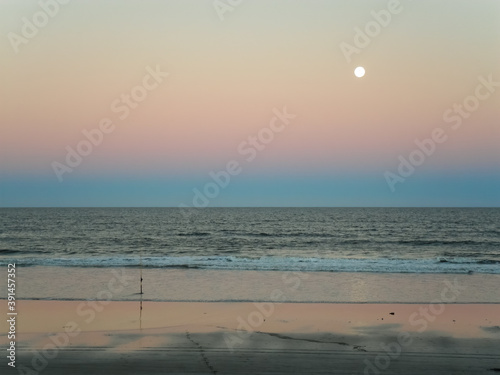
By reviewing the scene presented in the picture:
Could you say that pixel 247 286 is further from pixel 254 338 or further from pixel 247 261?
pixel 247 261

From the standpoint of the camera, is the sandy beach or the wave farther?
the wave

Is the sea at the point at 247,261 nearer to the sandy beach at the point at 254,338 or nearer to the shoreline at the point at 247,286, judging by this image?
the shoreline at the point at 247,286

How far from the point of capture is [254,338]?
1199 cm

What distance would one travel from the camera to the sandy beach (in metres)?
10.0

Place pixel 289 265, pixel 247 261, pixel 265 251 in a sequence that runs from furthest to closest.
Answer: pixel 265 251, pixel 247 261, pixel 289 265

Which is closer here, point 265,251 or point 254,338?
point 254,338

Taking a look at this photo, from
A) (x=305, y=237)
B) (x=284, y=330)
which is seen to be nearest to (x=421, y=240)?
(x=305, y=237)

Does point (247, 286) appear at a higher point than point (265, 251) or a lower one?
lower

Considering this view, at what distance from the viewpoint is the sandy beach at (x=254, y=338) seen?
10.0 m

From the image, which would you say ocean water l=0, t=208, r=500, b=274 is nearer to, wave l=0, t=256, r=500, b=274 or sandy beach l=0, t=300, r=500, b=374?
wave l=0, t=256, r=500, b=274

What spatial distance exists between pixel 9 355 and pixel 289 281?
12.5 metres

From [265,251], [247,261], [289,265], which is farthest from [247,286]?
[265,251]

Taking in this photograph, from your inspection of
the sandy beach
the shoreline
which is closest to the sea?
the shoreline

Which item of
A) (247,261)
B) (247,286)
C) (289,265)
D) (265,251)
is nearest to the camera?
(247,286)
